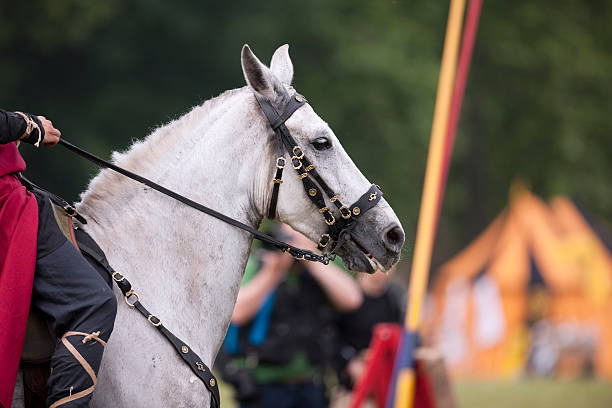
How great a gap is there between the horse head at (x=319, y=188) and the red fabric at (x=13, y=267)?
1104 mm

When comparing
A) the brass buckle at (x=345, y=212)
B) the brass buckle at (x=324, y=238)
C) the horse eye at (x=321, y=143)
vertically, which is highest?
the horse eye at (x=321, y=143)

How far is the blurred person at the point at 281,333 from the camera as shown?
22.9 feet

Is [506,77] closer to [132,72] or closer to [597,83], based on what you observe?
[597,83]

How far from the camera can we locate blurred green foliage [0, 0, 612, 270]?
19875 mm

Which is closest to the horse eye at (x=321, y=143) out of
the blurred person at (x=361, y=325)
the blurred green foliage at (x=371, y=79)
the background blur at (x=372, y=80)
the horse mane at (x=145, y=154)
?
the horse mane at (x=145, y=154)

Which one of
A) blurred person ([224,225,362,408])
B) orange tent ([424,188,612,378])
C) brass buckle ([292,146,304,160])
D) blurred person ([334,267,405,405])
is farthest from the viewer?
orange tent ([424,188,612,378])

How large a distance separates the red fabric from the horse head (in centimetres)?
110

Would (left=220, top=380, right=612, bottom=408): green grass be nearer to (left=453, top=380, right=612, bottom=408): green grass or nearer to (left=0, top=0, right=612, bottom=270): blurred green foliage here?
(left=453, top=380, right=612, bottom=408): green grass

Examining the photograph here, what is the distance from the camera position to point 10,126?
11.1 ft

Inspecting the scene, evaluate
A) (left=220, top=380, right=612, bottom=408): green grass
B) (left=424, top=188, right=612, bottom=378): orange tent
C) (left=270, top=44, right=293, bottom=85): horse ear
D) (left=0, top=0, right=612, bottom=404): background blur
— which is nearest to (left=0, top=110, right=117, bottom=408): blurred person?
(left=270, top=44, right=293, bottom=85): horse ear

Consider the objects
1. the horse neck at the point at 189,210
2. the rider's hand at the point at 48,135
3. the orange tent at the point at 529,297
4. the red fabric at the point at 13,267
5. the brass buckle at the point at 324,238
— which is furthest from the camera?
the orange tent at the point at 529,297

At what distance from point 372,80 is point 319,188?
69.0 ft

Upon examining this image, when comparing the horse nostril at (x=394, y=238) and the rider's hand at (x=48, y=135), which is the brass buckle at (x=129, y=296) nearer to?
the rider's hand at (x=48, y=135)

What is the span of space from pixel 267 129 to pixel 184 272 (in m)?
0.77
